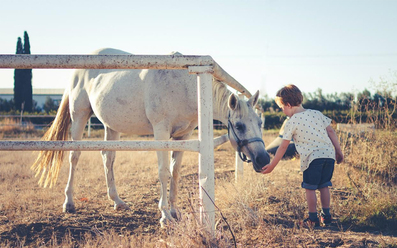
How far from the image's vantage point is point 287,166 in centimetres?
613

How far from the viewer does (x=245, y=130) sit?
3066mm

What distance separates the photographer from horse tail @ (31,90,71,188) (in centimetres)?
463

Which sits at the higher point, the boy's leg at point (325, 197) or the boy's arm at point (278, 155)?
the boy's arm at point (278, 155)

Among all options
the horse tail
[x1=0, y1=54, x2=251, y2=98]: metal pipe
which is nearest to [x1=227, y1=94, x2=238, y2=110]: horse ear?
[x1=0, y1=54, x2=251, y2=98]: metal pipe

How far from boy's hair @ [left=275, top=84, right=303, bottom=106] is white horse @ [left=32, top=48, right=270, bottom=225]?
1.29 ft

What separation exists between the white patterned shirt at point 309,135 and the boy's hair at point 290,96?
13 cm

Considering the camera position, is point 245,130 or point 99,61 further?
point 245,130

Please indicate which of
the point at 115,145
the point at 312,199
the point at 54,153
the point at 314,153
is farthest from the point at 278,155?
the point at 54,153

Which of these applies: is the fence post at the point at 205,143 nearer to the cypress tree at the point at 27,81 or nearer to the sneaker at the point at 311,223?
the sneaker at the point at 311,223

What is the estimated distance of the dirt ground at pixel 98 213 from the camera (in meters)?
2.24

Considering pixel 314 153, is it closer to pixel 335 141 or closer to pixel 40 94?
pixel 335 141

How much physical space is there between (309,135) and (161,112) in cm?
164

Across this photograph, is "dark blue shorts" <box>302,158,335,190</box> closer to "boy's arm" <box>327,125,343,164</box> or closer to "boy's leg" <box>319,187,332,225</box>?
"boy's leg" <box>319,187,332,225</box>

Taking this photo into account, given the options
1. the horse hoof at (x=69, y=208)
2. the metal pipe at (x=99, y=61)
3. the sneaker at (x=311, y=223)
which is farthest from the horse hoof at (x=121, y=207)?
the metal pipe at (x=99, y=61)
